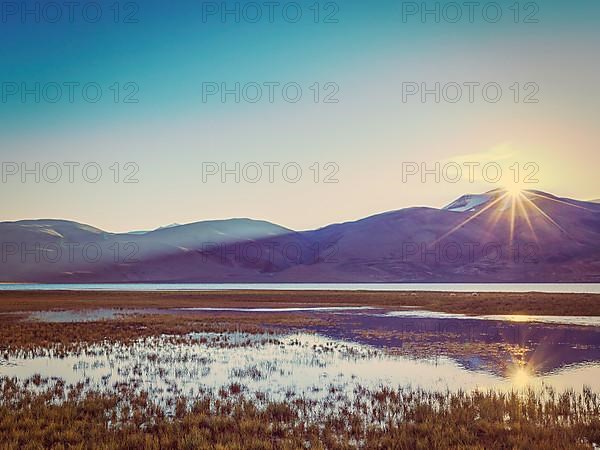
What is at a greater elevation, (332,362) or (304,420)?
(304,420)

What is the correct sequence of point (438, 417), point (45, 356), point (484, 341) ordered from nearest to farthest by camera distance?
point (438, 417), point (45, 356), point (484, 341)

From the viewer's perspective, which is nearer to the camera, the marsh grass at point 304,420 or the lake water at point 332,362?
the marsh grass at point 304,420

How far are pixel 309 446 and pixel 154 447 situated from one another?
3.27 metres

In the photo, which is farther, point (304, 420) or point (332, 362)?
point (332, 362)

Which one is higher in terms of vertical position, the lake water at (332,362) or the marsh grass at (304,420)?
the marsh grass at (304,420)

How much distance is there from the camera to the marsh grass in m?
11.3

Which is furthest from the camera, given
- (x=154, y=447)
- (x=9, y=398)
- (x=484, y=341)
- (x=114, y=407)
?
(x=484, y=341)

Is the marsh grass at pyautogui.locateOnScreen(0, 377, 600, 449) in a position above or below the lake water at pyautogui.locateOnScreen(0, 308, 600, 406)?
above

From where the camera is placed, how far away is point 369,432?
12.0m

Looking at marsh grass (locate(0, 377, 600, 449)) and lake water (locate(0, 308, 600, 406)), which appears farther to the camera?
lake water (locate(0, 308, 600, 406))

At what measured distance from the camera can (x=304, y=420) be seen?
13.2m

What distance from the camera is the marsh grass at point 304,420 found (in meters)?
11.3

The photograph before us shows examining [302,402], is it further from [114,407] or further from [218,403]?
[114,407]

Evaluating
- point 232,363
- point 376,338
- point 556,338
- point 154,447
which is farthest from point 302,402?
point 556,338
